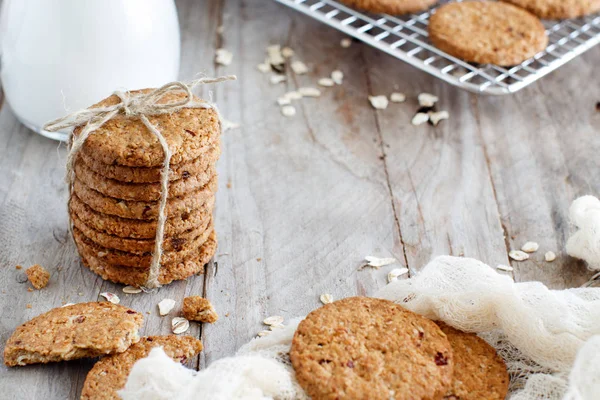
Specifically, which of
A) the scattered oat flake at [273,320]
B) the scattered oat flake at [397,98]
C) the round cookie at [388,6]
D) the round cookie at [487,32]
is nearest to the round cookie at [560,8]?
the round cookie at [487,32]

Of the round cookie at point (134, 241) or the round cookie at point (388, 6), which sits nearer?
the round cookie at point (134, 241)

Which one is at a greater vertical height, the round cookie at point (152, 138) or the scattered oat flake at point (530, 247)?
the round cookie at point (152, 138)

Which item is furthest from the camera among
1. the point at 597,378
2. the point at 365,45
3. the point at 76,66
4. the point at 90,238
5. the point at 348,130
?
the point at 365,45

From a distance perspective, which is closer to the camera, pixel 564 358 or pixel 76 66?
pixel 564 358

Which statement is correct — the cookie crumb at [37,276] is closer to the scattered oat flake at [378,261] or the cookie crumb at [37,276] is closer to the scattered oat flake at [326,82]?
the scattered oat flake at [378,261]

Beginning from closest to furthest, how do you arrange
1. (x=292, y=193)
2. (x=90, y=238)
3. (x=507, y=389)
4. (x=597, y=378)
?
(x=597, y=378) < (x=507, y=389) < (x=90, y=238) < (x=292, y=193)

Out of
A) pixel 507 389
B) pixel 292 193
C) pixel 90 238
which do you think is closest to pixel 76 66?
pixel 90 238

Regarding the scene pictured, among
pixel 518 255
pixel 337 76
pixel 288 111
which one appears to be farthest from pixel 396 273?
pixel 337 76

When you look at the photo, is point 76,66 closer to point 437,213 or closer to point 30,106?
point 30,106
